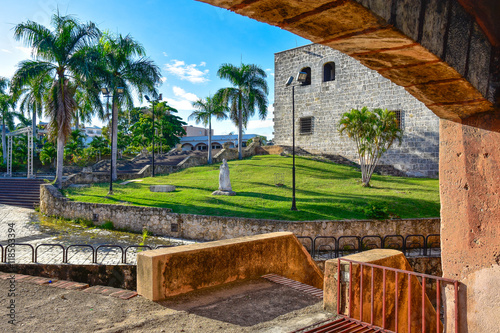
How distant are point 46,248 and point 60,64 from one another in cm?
1329

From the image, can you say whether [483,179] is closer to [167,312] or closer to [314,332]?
[314,332]

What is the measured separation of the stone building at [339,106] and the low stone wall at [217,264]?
1985 cm

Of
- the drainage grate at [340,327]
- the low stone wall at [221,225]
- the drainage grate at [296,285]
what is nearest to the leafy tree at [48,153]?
the low stone wall at [221,225]

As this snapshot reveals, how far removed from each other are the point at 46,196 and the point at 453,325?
744 inches

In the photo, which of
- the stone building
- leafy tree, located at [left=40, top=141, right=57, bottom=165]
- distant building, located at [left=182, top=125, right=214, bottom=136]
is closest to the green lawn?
the stone building

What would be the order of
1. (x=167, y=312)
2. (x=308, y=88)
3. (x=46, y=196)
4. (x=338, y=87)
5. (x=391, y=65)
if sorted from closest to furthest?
(x=391, y=65), (x=167, y=312), (x=46, y=196), (x=338, y=87), (x=308, y=88)

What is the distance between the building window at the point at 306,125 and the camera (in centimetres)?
2875

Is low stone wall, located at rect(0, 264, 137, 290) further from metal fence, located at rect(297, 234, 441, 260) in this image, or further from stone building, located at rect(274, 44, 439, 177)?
stone building, located at rect(274, 44, 439, 177)

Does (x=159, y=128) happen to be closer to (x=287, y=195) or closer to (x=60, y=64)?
(x=60, y=64)

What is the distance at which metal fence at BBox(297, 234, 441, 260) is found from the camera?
11.3 m

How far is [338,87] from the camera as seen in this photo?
88.3 ft

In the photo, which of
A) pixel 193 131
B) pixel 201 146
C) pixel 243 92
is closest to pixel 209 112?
pixel 243 92

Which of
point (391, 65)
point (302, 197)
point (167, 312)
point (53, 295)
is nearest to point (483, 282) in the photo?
point (391, 65)

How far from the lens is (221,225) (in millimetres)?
12648
